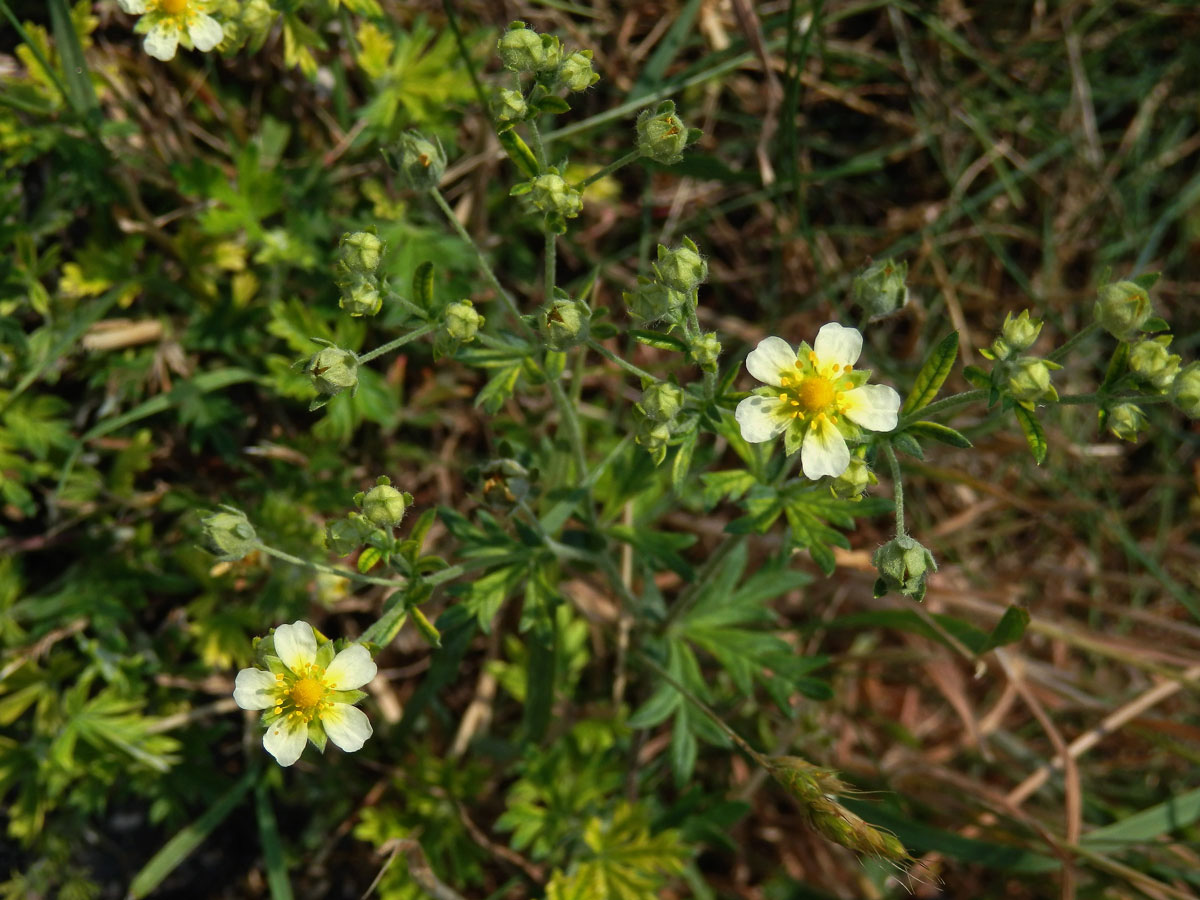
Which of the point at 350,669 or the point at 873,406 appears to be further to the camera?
the point at 350,669

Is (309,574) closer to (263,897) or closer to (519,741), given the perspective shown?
(519,741)

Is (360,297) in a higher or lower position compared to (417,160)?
lower

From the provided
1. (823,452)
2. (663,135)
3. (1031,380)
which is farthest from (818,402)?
(663,135)

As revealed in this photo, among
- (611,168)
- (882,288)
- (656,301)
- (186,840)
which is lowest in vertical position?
(186,840)

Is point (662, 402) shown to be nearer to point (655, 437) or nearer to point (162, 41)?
point (655, 437)

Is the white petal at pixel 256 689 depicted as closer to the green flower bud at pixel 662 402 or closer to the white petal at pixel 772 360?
the green flower bud at pixel 662 402

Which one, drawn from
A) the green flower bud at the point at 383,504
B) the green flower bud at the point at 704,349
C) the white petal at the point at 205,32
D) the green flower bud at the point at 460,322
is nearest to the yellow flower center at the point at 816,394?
the green flower bud at the point at 704,349
